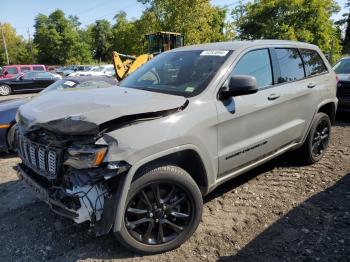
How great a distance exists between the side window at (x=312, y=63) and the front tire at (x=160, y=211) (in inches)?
107

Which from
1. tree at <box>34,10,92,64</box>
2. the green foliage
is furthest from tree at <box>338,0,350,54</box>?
tree at <box>34,10,92,64</box>

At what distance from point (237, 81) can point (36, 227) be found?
253 cm

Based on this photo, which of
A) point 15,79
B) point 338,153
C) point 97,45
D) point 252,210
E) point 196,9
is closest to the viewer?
point 252,210

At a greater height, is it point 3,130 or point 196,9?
point 196,9

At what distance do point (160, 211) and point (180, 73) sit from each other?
1.53 meters

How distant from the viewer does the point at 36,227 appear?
3.74 metres

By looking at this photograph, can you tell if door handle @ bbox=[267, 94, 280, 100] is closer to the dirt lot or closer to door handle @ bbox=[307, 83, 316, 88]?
door handle @ bbox=[307, 83, 316, 88]

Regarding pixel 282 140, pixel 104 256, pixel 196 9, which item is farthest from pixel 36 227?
pixel 196 9

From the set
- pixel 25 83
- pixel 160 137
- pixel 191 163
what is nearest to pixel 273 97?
pixel 191 163

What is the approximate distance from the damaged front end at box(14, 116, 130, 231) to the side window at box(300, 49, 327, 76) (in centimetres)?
330

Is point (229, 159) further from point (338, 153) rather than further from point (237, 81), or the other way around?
point (338, 153)

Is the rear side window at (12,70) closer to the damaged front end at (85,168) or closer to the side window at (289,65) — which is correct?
the side window at (289,65)

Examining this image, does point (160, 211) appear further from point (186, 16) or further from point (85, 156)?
point (186, 16)

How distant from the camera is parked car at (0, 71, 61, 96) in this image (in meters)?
18.4
